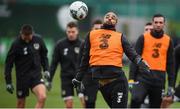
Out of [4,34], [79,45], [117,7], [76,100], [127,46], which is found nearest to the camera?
[127,46]

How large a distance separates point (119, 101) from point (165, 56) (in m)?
2.64

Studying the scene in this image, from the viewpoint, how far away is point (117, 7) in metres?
46.7

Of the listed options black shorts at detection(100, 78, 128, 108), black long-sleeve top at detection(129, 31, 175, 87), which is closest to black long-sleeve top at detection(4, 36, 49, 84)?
black long-sleeve top at detection(129, 31, 175, 87)

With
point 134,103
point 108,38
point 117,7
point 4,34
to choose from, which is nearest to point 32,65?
point 134,103

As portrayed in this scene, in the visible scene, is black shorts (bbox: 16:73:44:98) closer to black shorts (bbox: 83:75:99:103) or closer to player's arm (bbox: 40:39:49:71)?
player's arm (bbox: 40:39:49:71)

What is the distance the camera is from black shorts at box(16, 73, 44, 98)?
1661cm

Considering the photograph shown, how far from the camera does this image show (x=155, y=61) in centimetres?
1531

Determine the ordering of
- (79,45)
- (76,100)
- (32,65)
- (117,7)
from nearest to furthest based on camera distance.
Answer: (32,65), (79,45), (76,100), (117,7)

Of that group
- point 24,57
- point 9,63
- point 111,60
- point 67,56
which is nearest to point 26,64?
point 24,57

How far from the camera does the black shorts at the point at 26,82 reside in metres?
16.6

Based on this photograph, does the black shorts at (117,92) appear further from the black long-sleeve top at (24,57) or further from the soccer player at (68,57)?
the soccer player at (68,57)

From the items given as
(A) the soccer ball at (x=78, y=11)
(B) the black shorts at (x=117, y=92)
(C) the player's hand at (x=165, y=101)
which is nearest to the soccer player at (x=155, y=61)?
(C) the player's hand at (x=165, y=101)

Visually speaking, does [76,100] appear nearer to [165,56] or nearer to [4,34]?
[165,56]

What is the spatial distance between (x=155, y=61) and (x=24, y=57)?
3.17m
